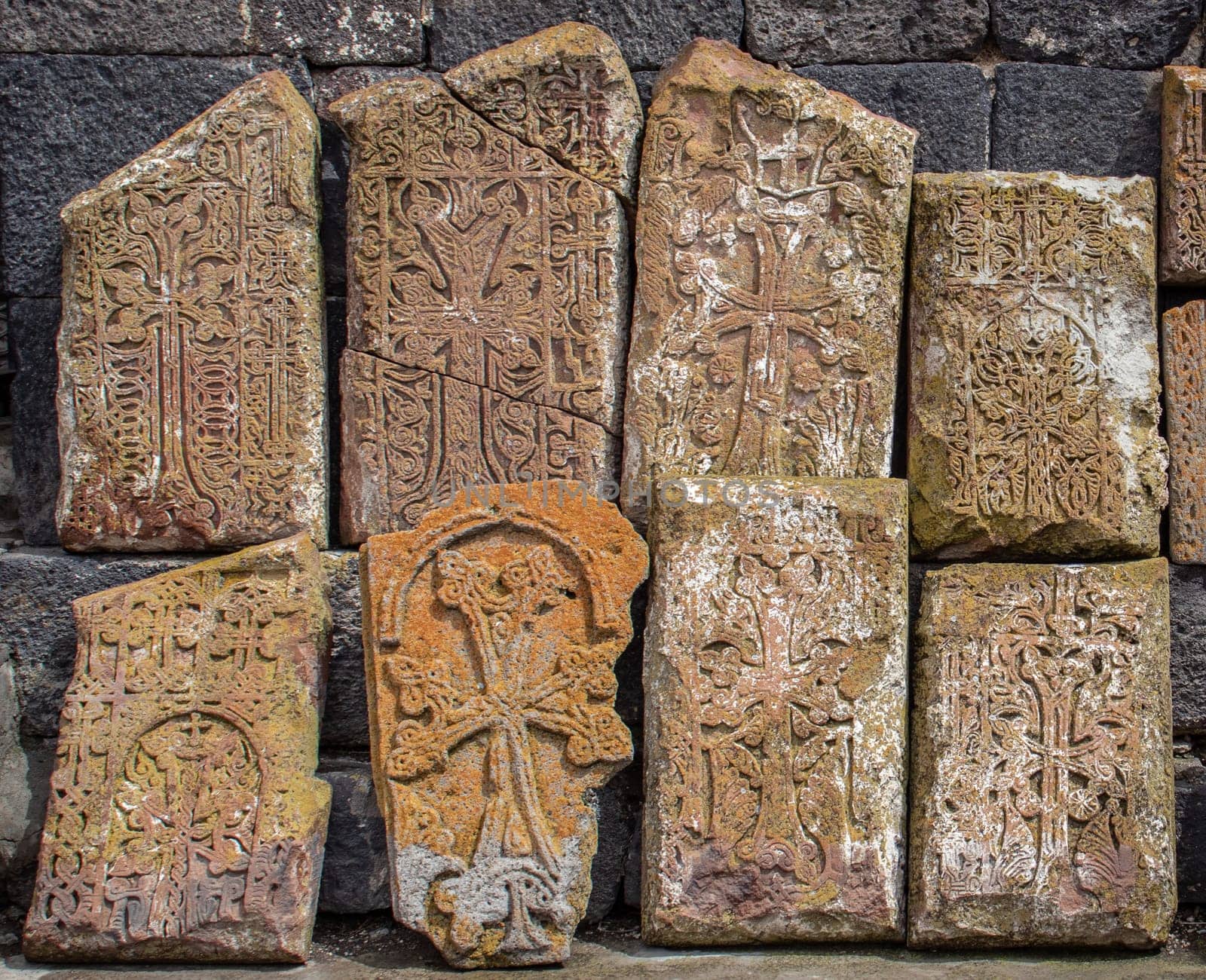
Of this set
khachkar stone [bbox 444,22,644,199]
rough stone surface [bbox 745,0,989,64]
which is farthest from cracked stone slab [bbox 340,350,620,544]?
rough stone surface [bbox 745,0,989,64]

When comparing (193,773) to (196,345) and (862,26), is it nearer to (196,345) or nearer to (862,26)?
(196,345)

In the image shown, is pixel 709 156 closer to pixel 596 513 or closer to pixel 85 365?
pixel 596 513

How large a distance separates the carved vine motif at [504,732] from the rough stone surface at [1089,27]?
6.04ft

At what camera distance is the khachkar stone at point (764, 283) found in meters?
3.11

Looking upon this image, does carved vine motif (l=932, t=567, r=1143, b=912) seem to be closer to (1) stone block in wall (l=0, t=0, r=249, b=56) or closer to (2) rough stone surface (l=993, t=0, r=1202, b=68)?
(2) rough stone surface (l=993, t=0, r=1202, b=68)

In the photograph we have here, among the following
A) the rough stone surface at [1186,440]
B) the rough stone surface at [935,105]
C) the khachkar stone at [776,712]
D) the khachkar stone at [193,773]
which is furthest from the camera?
the rough stone surface at [935,105]

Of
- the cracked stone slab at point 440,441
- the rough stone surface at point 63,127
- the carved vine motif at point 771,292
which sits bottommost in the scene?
the cracked stone slab at point 440,441

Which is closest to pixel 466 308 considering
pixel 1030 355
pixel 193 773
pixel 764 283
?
pixel 764 283

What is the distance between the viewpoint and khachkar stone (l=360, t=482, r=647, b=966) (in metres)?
2.82

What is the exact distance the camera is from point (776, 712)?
116 inches

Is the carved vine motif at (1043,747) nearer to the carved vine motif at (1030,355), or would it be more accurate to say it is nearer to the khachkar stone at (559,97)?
the carved vine motif at (1030,355)

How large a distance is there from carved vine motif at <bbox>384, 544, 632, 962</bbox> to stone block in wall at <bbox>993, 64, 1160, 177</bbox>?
5.35ft

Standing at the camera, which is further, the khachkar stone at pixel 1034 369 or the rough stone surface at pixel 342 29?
the rough stone surface at pixel 342 29

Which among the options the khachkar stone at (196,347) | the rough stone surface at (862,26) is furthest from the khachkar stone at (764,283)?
the khachkar stone at (196,347)
